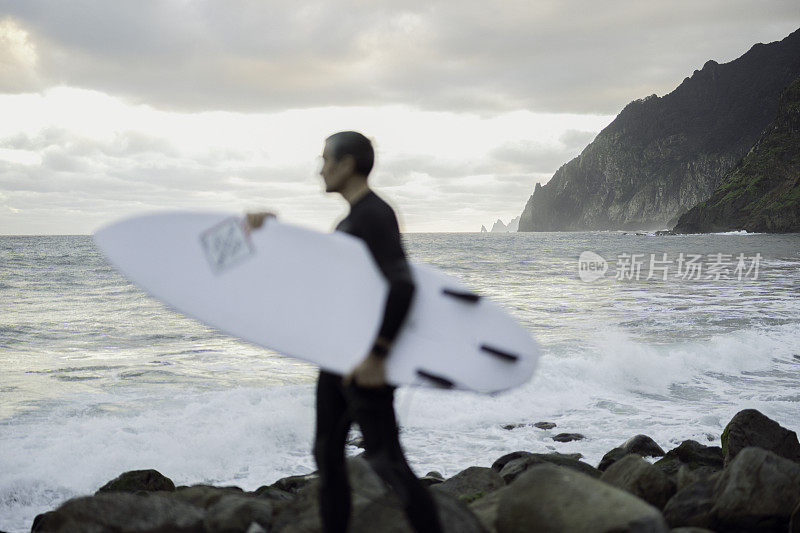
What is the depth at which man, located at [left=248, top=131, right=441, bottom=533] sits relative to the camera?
220cm

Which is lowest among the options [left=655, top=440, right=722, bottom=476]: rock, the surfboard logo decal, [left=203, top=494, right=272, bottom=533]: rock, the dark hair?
[left=655, top=440, right=722, bottom=476]: rock

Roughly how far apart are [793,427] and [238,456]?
7.08 metres

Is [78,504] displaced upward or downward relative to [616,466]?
upward

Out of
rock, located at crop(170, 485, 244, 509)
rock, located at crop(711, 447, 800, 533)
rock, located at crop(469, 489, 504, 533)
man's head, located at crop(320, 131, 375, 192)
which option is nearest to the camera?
man's head, located at crop(320, 131, 375, 192)

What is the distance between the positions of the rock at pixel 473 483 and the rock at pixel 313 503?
200 cm

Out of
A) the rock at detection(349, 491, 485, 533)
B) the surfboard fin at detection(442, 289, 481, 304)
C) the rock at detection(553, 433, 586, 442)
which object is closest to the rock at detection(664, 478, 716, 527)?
the rock at detection(349, 491, 485, 533)

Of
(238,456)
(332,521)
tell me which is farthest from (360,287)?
(238,456)

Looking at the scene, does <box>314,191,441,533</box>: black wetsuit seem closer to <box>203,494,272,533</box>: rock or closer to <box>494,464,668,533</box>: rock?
<box>494,464,668,533</box>: rock

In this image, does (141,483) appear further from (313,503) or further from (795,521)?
(795,521)

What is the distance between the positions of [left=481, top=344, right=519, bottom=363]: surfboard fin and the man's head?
879mm

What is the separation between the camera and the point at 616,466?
15.6 feet

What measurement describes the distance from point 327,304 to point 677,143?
168 m

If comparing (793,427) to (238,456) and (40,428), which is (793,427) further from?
(40,428)

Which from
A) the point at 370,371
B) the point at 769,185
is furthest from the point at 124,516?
the point at 769,185
